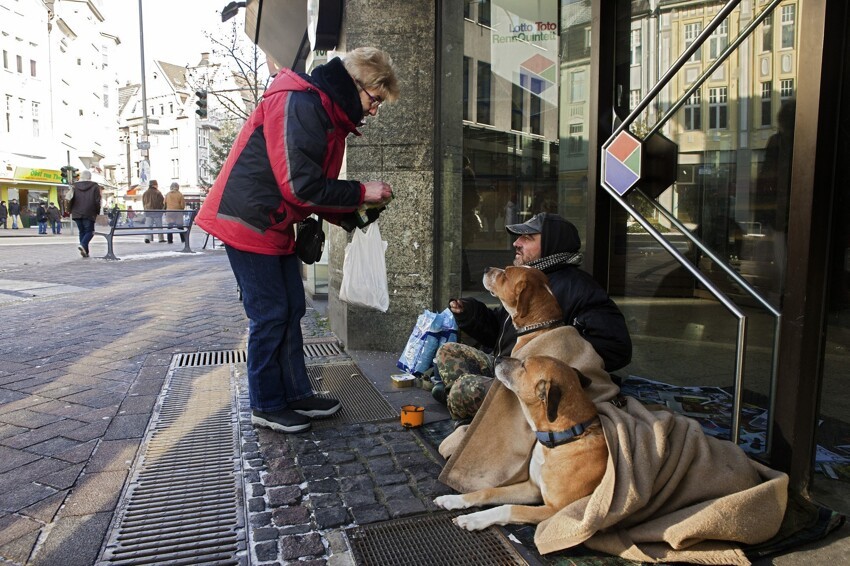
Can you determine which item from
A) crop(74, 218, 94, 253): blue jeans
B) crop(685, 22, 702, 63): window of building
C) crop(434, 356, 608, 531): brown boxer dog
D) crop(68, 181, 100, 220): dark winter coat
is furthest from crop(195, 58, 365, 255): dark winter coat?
crop(74, 218, 94, 253): blue jeans

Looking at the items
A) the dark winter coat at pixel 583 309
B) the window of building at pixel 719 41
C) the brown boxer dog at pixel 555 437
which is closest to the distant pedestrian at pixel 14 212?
the dark winter coat at pixel 583 309

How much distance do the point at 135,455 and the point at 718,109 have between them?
4476 mm

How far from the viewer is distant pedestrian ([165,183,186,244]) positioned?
630 inches

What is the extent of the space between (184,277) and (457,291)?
23.4ft

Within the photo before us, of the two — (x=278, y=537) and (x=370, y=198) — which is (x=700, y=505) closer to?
(x=278, y=537)

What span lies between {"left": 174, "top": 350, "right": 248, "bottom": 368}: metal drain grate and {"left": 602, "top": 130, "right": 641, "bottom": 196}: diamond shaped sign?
319 centimetres

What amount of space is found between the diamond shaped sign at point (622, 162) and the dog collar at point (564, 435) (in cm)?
137

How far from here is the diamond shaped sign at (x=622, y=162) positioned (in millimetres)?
3164

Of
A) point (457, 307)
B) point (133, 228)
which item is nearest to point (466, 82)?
point (457, 307)

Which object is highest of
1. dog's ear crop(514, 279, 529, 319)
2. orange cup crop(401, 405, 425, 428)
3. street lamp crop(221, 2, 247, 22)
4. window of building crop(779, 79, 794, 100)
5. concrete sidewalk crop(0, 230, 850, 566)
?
street lamp crop(221, 2, 247, 22)

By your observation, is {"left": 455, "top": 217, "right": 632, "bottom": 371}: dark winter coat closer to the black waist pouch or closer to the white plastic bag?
the white plastic bag

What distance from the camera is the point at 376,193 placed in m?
3.46

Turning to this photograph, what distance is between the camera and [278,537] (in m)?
2.41

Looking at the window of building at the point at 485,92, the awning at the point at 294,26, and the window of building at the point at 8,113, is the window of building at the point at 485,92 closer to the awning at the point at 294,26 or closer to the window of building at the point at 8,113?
the awning at the point at 294,26
